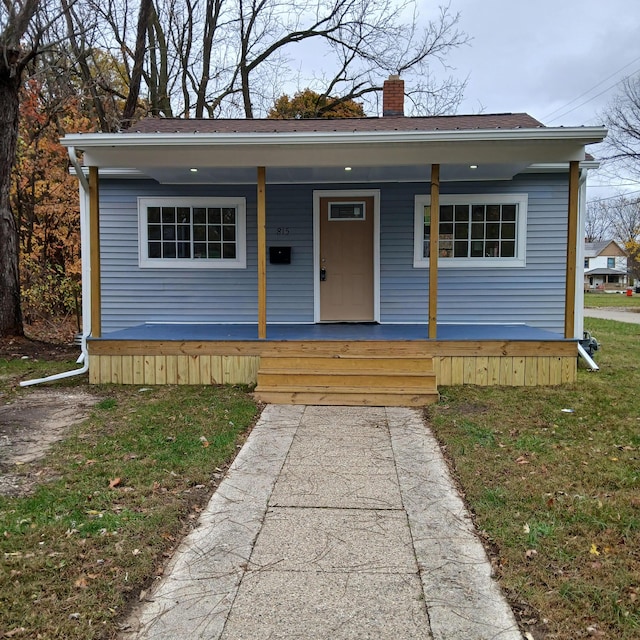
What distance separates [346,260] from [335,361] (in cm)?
237

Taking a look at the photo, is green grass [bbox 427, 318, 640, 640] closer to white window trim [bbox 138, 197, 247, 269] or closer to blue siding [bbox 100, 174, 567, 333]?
blue siding [bbox 100, 174, 567, 333]

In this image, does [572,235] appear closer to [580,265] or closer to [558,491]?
[580,265]

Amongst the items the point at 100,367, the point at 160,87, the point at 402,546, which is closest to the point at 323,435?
the point at 402,546

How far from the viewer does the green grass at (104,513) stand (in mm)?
2211

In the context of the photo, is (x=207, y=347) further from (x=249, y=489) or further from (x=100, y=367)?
(x=249, y=489)

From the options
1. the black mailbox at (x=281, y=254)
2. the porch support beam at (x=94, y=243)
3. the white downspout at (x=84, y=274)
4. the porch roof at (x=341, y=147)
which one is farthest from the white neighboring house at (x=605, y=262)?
the porch support beam at (x=94, y=243)

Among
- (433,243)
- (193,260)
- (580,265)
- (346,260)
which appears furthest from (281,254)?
(580,265)

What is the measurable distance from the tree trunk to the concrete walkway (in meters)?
6.84

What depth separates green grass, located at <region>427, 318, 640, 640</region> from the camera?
227 centimetres

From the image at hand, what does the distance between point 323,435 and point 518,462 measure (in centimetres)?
159

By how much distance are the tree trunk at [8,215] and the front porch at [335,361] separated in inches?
142

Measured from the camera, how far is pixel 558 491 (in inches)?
132

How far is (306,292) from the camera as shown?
8.16 m

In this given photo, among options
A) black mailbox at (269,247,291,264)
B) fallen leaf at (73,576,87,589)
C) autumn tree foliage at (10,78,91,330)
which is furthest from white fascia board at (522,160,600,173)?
autumn tree foliage at (10,78,91,330)
